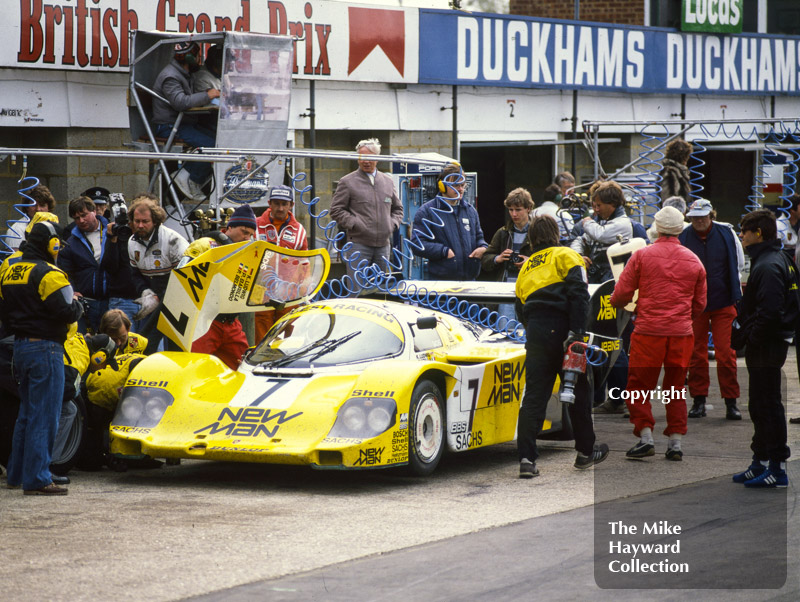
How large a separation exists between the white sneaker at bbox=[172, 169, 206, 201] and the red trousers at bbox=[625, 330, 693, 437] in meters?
5.72

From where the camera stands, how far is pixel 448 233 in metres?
12.9

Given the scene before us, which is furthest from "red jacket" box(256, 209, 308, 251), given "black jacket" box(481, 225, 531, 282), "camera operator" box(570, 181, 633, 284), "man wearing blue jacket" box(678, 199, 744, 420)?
"man wearing blue jacket" box(678, 199, 744, 420)

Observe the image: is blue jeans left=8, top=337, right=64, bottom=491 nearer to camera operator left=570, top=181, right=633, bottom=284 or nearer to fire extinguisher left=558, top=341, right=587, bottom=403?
fire extinguisher left=558, top=341, right=587, bottom=403

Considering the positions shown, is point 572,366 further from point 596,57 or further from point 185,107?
point 596,57

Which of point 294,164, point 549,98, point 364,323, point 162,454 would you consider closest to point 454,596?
point 162,454

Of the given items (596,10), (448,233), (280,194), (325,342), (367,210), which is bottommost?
(325,342)

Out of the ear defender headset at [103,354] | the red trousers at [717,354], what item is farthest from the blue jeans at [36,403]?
the red trousers at [717,354]

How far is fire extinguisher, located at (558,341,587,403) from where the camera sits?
29.3ft

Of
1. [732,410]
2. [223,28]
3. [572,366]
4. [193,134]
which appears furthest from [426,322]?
[223,28]

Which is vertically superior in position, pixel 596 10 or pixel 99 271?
pixel 596 10

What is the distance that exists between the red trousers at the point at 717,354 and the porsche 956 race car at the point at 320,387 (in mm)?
1830

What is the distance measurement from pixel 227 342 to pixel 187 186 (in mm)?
3618

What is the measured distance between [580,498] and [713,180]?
19.1m

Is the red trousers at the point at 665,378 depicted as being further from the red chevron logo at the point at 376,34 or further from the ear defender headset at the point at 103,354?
the red chevron logo at the point at 376,34
